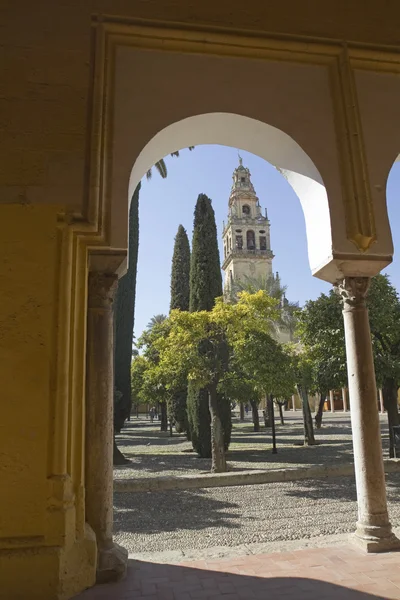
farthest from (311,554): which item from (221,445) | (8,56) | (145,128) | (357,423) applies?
(221,445)

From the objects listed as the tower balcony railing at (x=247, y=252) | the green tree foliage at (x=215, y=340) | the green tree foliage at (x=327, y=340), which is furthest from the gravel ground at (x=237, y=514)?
the tower balcony railing at (x=247, y=252)

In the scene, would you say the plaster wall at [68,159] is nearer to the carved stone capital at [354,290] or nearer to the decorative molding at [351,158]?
the decorative molding at [351,158]

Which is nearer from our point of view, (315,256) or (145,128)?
(145,128)

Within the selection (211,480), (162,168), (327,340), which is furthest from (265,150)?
(162,168)

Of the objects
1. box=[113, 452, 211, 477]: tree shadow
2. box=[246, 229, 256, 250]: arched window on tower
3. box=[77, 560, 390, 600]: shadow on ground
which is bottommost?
box=[113, 452, 211, 477]: tree shadow

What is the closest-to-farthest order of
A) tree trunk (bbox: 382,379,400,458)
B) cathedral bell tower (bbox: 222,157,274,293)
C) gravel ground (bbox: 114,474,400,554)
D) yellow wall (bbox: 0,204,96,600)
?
yellow wall (bbox: 0,204,96,600) < gravel ground (bbox: 114,474,400,554) < tree trunk (bbox: 382,379,400,458) < cathedral bell tower (bbox: 222,157,274,293)

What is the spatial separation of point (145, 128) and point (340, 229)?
1.79 meters

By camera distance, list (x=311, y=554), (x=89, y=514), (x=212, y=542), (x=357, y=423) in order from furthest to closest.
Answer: (x=212, y=542)
(x=357, y=423)
(x=311, y=554)
(x=89, y=514)

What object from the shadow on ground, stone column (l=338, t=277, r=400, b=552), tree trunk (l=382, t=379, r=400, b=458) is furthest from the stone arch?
tree trunk (l=382, t=379, r=400, b=458)

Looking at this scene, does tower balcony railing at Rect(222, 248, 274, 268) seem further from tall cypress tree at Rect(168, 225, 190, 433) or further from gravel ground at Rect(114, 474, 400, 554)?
gravel ground at Rect(114, 474, 400, 554)

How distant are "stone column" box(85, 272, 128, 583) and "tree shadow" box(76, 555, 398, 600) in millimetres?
180

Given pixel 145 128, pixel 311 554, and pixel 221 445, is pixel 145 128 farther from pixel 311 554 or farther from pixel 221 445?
pixel 221 445

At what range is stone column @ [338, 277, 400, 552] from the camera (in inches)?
144

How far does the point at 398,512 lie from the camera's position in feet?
21.9
